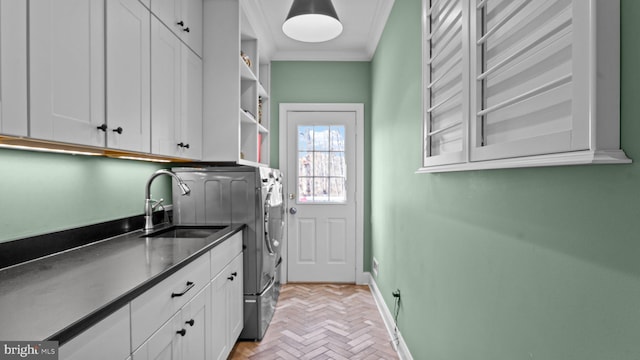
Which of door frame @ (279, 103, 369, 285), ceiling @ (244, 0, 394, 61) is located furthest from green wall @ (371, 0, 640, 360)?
door frame @ (279, 103, 369, 285)

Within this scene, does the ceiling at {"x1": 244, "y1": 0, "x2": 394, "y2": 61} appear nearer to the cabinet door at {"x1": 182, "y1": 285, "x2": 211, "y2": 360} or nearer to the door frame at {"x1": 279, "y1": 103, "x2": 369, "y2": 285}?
the door frame at {"x1": 279, "y1": 103, "x2": 369, "y2": 285}

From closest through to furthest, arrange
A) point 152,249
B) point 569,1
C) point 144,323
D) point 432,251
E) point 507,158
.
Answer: point 569,1 < point 507,158 < point 144,323 < point 152,249 < point 432,251

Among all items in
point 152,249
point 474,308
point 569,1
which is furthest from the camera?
point 152,249

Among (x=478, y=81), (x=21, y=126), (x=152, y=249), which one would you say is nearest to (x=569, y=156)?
(x=478, y=81)

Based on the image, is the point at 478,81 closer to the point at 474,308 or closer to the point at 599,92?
the point at 599,92

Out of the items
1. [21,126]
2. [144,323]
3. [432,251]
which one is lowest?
[144,323]

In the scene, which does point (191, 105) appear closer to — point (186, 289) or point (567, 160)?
point (186, 289)

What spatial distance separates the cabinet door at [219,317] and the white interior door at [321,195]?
1922mm

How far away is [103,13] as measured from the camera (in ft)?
4.52

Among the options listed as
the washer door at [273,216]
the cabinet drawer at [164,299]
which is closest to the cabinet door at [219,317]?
the cabinet drawer at [164,299]

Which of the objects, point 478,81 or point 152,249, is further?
point 152,249

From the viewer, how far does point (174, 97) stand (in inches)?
79.9

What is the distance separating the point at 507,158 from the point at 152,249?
5.13 ft

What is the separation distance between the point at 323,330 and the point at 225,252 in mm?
1227
